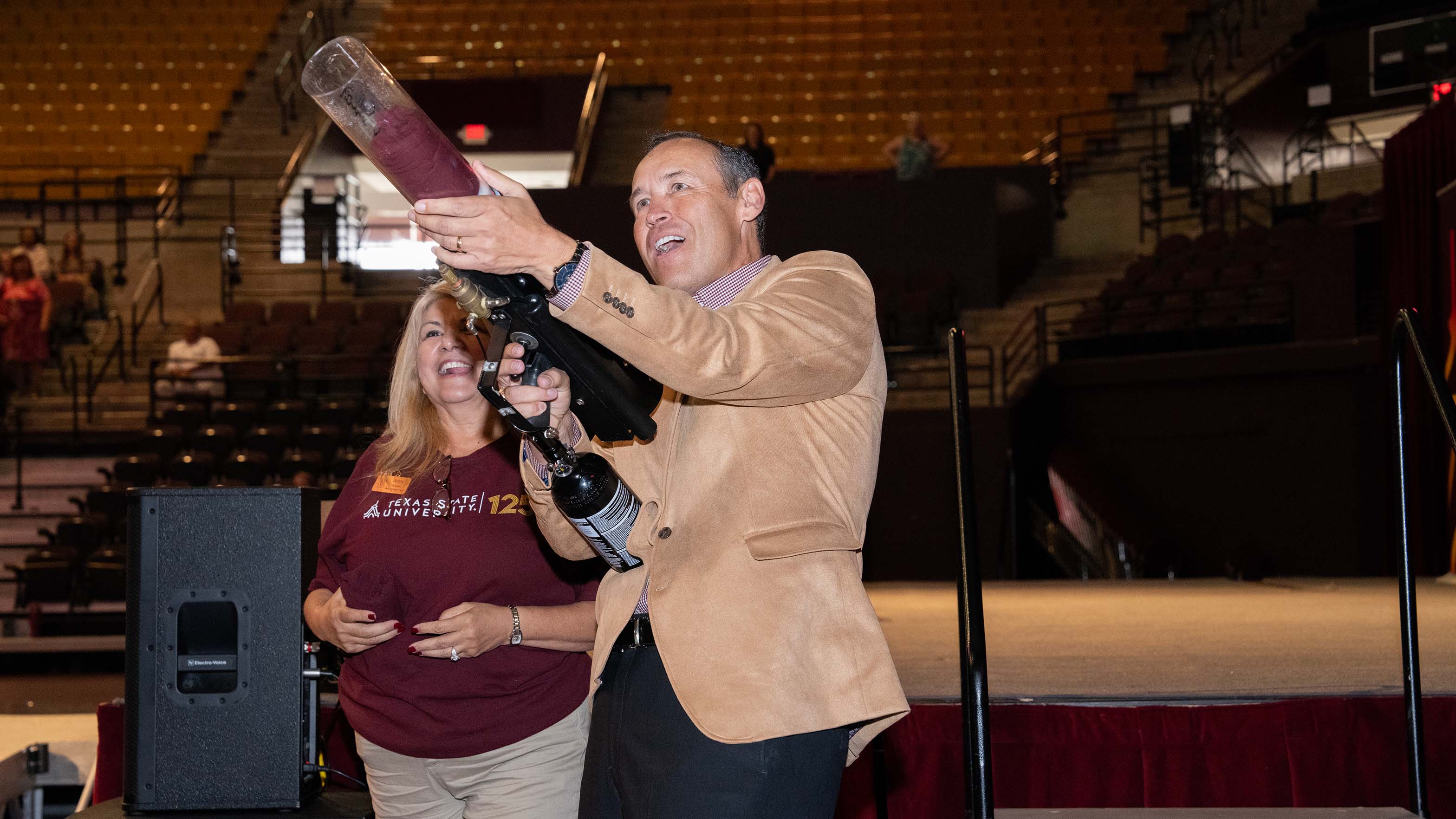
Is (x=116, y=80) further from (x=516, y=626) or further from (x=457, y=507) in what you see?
(x=516, y=626)

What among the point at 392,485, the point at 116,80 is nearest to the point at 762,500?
the point at 392,485

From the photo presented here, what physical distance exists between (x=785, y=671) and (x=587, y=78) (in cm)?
1307

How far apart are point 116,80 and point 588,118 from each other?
5.41 metres

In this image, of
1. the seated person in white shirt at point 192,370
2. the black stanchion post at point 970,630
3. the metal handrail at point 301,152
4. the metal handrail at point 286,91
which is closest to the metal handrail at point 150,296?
the seated person in white shirt at point 192,370

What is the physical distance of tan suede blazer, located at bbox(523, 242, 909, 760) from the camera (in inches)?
54.6

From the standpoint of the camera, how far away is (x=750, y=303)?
4.80 feet

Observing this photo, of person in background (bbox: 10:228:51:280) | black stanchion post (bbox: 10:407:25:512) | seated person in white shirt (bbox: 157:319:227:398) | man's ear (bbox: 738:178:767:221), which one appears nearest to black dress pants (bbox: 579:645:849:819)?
man's ear (bbox: 738:178:767:221)

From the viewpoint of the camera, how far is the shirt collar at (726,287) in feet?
5.32

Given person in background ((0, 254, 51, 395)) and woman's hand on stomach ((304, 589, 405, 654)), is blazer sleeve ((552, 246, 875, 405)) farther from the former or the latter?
person in background ((0, 254, 51, 395))

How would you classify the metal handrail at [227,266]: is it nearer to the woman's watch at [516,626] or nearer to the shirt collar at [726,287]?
the woman's watch at [516,626]

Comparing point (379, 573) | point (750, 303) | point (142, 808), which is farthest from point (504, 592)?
point (750, 303)

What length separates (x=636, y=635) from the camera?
62.4 inches

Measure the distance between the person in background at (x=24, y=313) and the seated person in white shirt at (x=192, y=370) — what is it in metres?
0.95

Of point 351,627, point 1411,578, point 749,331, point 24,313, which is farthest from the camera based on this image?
point 24,313
